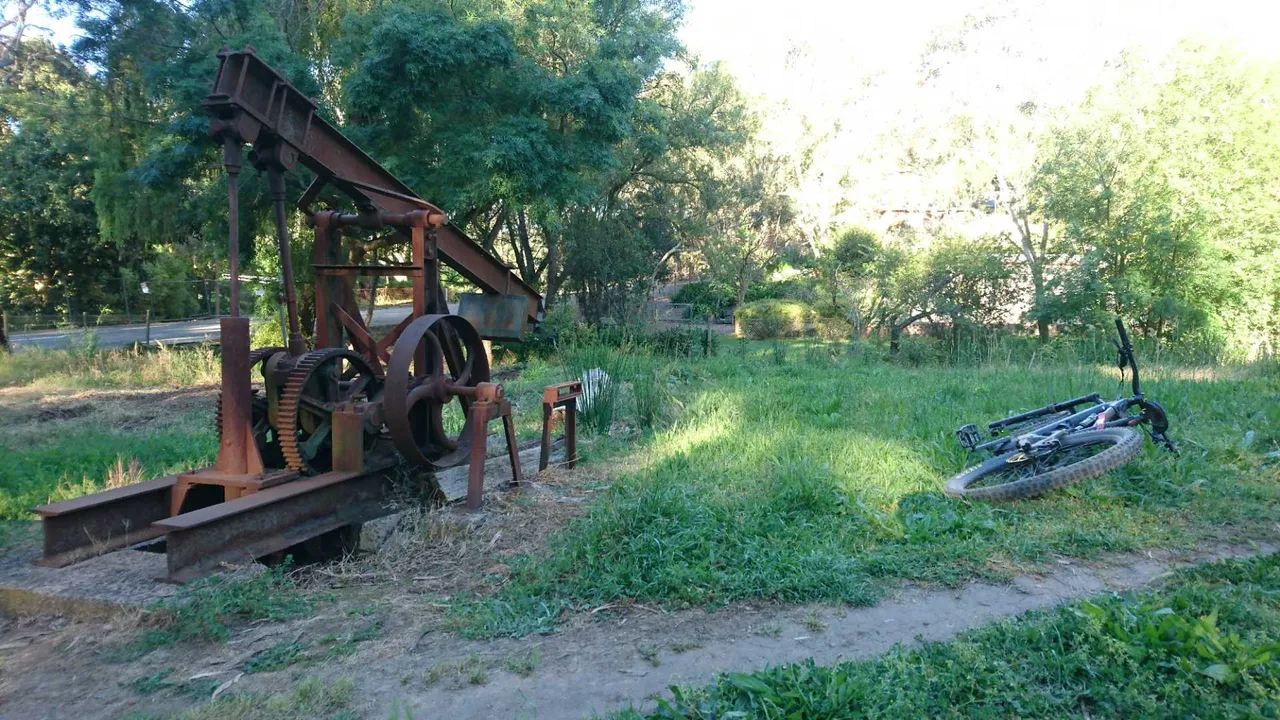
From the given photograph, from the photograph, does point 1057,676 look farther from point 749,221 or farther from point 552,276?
point 749,221

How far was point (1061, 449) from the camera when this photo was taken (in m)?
6.58

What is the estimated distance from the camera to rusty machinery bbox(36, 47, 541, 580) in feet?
17.1

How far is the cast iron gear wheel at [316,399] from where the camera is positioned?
19.0ft

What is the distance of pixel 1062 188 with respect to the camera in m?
18.9

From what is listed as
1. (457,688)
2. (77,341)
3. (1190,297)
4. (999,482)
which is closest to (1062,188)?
(1190,297)

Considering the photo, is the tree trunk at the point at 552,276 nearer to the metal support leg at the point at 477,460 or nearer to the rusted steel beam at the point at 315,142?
the rusted steel beam at the point at 315,142

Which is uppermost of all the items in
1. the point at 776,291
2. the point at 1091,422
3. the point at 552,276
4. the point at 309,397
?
the point at 552,276

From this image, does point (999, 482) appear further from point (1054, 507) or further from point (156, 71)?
point (156, 71)

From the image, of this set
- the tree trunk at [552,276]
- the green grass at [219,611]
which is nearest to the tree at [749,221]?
the tree trunk at [552,276]

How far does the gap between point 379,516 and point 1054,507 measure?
4.98 m

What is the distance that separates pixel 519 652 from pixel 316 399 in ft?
9.73

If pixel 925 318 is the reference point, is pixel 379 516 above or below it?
below

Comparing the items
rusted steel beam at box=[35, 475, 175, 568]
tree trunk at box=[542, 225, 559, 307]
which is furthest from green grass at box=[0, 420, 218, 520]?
tree trunk at box=[542, 225, 559, 307]

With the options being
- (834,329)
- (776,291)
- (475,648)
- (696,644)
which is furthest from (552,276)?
(696,644)
